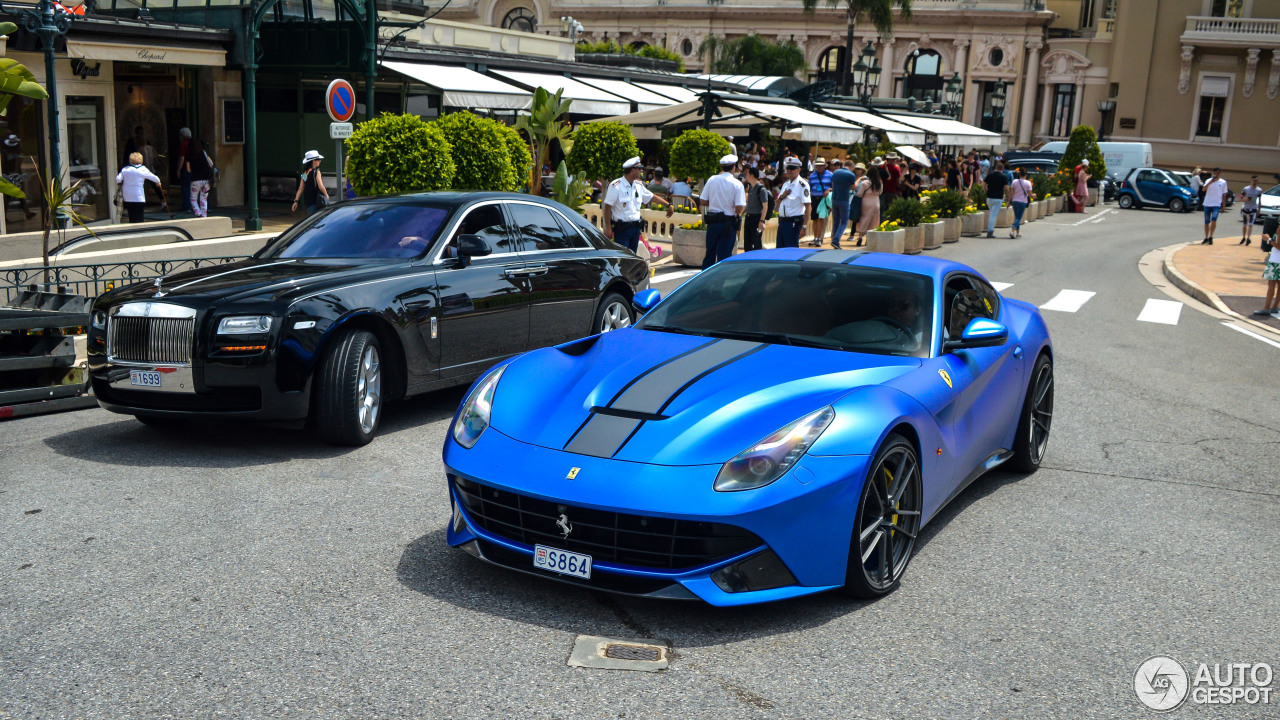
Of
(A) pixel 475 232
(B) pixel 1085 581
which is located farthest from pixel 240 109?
(B) pixel 1085 581

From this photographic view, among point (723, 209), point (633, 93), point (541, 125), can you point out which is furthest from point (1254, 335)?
point (633, 93)

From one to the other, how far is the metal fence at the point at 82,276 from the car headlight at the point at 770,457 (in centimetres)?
634

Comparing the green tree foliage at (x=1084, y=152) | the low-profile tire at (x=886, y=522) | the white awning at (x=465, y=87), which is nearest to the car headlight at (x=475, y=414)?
the low-profile tire at (x=886, y=522)

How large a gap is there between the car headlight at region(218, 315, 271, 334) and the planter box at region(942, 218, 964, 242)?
73.5 feet

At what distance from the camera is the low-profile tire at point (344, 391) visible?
6902 mm

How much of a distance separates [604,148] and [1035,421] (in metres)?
16.2

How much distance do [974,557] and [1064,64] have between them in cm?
8649

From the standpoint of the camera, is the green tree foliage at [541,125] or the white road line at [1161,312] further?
the green tree foliage at [541,125]

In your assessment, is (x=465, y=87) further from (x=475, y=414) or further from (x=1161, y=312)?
(x=475, y=414)

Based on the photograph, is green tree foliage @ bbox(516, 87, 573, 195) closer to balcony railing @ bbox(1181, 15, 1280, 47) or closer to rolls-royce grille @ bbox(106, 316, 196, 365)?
rolls-royce grille @ bbox(106, 316, 196, 365)

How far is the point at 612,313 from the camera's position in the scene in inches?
380

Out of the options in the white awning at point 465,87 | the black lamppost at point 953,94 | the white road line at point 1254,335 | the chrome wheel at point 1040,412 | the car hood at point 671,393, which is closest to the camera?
the car hood at point 671,393

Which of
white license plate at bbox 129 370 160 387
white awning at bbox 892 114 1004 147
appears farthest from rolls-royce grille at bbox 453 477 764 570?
white awning at bbox 892 114 1004 147

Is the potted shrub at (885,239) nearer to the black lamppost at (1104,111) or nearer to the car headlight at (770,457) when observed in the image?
the car headlight at (770,457)
